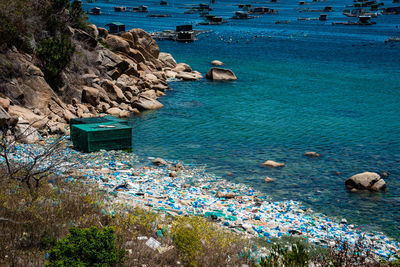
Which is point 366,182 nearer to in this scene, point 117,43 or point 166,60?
point 117,43

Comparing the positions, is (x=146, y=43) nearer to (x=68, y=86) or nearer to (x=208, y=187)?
(x=68, y=86)

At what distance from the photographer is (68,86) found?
29.5 m

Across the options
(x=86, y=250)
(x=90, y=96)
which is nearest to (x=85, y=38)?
(x=90, y=96)

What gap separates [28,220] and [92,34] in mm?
28799

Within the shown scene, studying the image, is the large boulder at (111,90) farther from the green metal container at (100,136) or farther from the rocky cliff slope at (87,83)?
the green metal container at (100,136)

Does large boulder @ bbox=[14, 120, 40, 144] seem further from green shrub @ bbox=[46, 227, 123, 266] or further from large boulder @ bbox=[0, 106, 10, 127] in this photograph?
green shrub @ bbox=[46, 227, 123, 266]

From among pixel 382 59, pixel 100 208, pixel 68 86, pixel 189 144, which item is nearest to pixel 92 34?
pixel 68 86

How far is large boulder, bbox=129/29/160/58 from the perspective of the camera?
1779 inches

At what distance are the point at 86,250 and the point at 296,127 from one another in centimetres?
2289

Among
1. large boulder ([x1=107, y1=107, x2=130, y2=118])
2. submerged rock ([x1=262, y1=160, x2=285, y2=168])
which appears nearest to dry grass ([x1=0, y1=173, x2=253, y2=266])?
submerged rock ([x1=262, y1=160, x2=285, y2=168])

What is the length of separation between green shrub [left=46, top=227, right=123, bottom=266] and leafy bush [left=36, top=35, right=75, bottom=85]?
838 inches

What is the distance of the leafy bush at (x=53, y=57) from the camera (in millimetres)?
28516

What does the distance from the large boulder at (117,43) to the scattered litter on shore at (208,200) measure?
20.2m

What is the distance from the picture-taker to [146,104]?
32.5 metres
